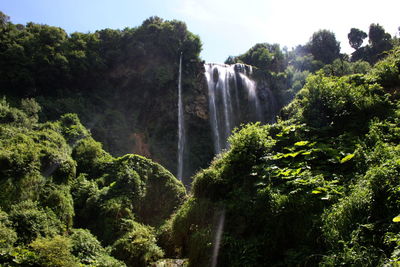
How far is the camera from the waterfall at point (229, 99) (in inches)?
1002

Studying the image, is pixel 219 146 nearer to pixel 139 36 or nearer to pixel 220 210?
pixel 139 36

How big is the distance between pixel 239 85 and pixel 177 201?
1726 cm

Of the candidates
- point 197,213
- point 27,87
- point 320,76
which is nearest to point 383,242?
point 197,213

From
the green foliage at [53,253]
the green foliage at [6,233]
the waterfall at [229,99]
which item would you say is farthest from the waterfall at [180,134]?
the green foliage at [53,253]

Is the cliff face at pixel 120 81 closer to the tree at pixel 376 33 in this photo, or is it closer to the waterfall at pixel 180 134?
the waterfall at pixel 180 134

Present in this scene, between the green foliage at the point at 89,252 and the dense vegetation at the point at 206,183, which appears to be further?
the green foliage at the point at 89,252

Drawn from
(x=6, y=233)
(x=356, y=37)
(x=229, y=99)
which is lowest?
(x=6, y=233)

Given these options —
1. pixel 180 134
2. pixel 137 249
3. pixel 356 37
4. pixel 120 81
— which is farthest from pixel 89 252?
pixel 356 37

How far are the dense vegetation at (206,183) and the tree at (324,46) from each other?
31129 mm

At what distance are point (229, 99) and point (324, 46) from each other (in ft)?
82.1

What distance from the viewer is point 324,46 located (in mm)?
43219

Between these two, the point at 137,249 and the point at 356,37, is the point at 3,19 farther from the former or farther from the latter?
the point at 356,37

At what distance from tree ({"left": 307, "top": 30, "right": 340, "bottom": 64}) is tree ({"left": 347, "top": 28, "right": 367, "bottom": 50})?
3.17m

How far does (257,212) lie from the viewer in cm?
582
